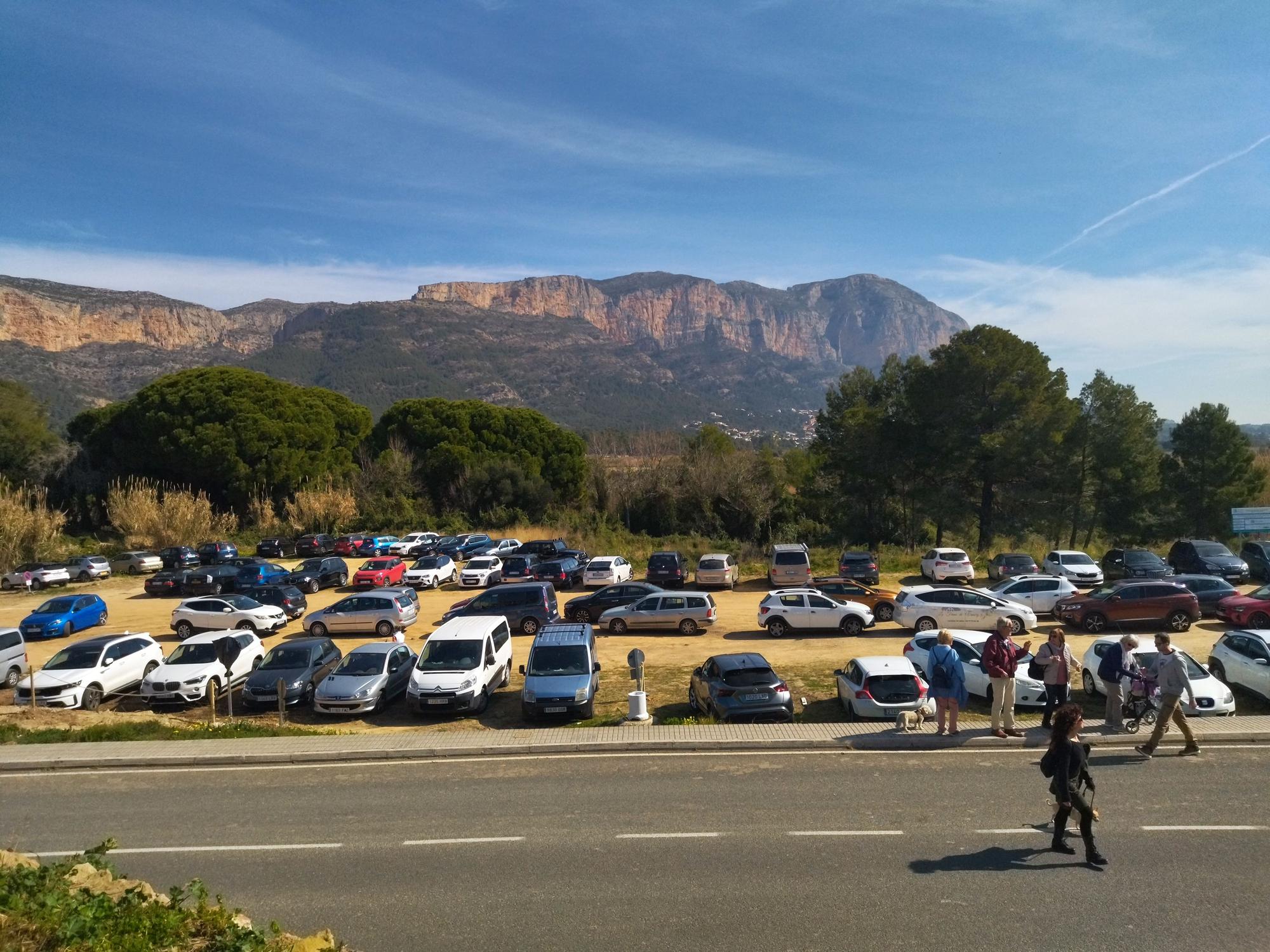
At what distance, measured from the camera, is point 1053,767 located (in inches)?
328

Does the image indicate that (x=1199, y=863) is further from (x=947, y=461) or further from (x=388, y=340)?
(x=388, y=340)

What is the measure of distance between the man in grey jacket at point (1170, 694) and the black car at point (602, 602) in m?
17.4

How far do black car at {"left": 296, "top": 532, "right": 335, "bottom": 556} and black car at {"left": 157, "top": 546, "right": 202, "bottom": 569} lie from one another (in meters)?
5.58

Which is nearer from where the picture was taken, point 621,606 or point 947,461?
point 621,606

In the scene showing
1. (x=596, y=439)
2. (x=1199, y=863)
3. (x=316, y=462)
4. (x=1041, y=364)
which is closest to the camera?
(x=1199, y=863)

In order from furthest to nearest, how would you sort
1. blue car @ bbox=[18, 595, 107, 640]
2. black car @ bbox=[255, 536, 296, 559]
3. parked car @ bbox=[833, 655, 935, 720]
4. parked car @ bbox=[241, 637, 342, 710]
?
black car @ bbox=[255, 536, 296, 559] → blue car @ bbox=[18, 595, 107, 640] → parked car @ bbox=[241, 637, 342, 710] → parked car @ bbox=[833, 655, 935, 720]

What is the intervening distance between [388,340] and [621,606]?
162m

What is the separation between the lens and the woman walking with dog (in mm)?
12656

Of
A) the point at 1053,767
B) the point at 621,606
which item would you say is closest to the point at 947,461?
the point at 621,606

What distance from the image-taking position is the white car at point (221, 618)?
86.3 feet

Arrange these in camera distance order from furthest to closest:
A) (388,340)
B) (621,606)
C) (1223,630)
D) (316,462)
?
(388,340) → (316,462) → (621,606) → (1223,630)

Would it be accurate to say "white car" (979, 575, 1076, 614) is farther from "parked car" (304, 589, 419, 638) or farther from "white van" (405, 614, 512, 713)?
"parked car" (304, 589, 419, 638)

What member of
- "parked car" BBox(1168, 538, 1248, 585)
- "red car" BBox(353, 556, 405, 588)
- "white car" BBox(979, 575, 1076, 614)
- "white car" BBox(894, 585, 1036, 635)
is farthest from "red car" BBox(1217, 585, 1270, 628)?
"red car" BBox(353, 556, 405, 588)

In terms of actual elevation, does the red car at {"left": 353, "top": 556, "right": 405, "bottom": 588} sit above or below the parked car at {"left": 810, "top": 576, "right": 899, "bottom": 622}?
below
